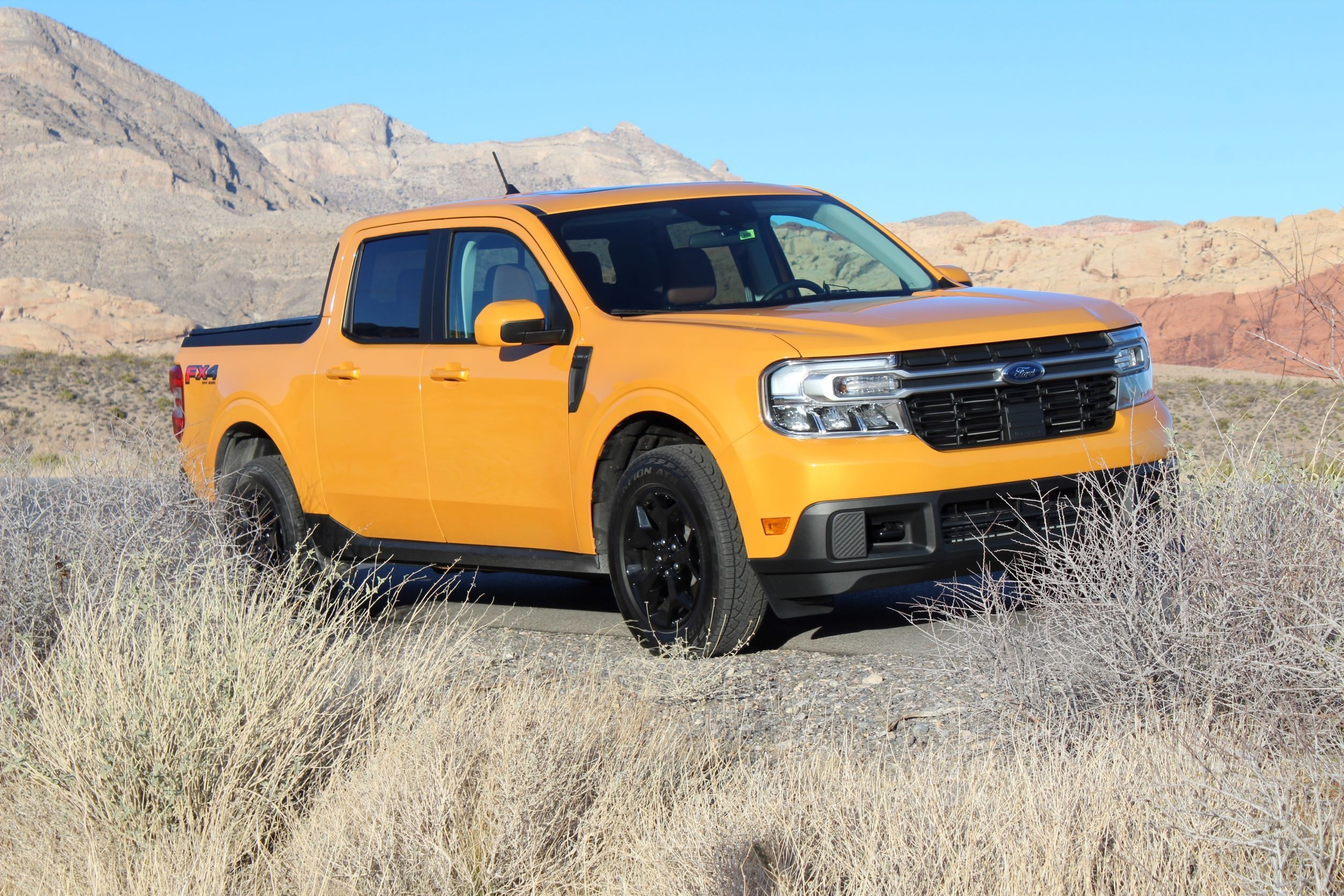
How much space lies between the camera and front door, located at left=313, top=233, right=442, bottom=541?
7.25 m

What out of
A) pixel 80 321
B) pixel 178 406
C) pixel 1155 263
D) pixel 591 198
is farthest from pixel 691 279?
pixel 80 321

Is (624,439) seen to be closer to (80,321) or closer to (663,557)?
(663,557)

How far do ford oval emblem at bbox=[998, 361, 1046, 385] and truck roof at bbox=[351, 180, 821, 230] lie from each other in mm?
2119

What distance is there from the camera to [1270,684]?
4.00 meters

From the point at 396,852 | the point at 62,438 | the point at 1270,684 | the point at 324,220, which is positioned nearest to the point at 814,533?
the point at 1270,684

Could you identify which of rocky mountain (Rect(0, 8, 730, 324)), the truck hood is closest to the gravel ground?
the truck hood

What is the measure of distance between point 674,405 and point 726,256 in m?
1.37

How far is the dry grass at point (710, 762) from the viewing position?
3.23 metres

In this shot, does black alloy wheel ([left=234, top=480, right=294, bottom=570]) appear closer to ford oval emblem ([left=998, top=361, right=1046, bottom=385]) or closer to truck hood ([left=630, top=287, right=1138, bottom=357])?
truck hood ([left=630, top=287, right=1138, bottom=357])

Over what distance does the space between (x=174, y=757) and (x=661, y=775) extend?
144 centimetres

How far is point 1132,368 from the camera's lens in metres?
6.10

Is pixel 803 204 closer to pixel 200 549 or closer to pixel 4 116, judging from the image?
pixel 200 549

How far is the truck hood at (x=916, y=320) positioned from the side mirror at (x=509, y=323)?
1.70 feet

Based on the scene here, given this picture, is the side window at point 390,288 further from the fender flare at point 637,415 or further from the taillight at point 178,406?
the taillight at point 178,406
